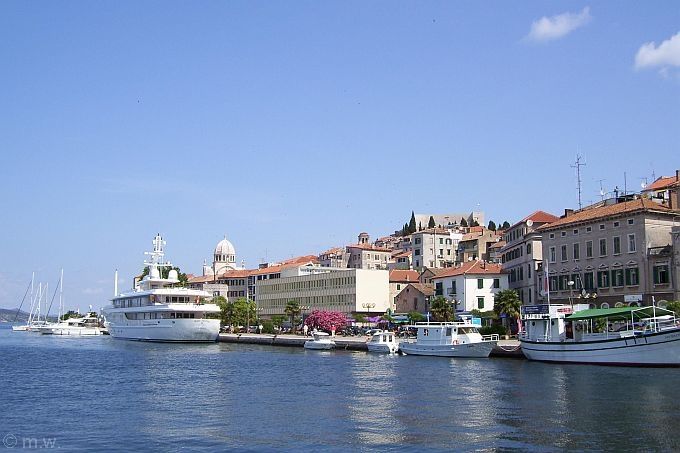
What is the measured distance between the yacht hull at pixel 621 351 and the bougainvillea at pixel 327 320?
5110cm

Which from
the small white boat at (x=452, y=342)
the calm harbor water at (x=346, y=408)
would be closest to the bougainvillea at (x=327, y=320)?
the small white boat at (x=452, y=342)

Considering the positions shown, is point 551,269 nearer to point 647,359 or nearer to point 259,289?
point 647,359

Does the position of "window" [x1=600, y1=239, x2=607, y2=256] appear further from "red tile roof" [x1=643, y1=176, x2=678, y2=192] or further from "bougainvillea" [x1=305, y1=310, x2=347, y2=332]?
"bougainvillea" [x1=305, y1=310, x2=347, y2=332]

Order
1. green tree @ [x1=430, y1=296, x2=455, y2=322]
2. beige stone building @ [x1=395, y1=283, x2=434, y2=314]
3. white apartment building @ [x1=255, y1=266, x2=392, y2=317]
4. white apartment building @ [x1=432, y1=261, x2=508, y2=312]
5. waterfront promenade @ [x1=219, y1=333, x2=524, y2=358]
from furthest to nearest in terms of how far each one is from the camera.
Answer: white apartment building @ [x1=255, y1=266, x2=392, y2=317]
beige stone building @ [x1=395, y1=283, x2=434, y2=314]
white apartment building @ [x1=432, y1=261, x2=508, y2=312]
green tree @ [x1=430, y1=296, x2=455, y2=322]
waterfront promenade @ [x1=219, y1=333, x2=524, y2=358]

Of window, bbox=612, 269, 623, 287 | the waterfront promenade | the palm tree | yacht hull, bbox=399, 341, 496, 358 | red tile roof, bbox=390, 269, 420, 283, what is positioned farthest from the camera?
red tile roof, bbox=390, 269, 420, 283

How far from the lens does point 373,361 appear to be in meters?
68.8

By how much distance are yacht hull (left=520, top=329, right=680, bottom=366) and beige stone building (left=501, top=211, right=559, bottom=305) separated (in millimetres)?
20131

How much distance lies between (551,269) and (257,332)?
6174 centimetres

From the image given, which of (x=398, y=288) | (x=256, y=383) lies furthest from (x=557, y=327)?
(x=398, y=288)

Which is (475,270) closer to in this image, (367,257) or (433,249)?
(433,249)

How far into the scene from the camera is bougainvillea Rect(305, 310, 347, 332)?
110375mm

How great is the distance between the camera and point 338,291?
12194cm

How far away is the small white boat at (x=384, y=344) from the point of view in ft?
263

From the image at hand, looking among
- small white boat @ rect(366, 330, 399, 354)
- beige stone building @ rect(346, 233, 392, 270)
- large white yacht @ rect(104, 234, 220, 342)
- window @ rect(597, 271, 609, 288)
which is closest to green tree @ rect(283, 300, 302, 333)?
large white yacht @ rect(104, 234, 220, 342)
